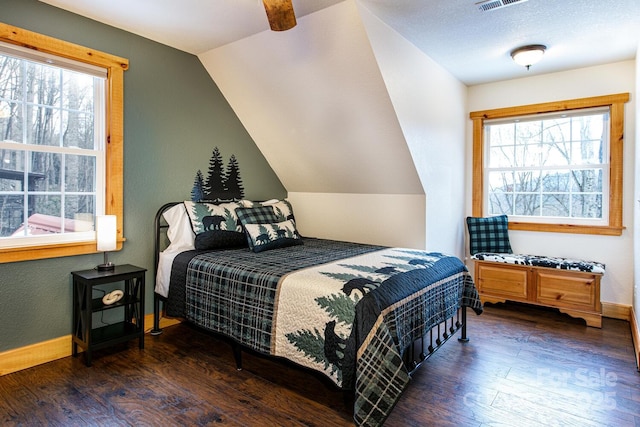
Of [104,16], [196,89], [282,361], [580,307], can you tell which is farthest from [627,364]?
[104,16]

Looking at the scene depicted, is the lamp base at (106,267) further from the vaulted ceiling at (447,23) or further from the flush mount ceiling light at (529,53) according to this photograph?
the flush mount ceiling light at (529,53)

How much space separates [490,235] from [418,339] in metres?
2.31

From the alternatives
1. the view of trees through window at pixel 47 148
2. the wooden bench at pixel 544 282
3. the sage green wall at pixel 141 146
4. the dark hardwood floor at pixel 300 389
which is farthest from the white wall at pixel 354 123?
the dark hardwood floor at pixel 300 389

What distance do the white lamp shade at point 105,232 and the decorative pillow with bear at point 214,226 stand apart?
61 centimetres

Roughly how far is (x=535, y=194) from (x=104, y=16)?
14.3 ft

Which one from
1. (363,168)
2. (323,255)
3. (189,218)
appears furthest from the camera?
(363,168)

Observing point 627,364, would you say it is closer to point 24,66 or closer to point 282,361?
point 282,361

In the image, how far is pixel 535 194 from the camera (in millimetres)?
4293

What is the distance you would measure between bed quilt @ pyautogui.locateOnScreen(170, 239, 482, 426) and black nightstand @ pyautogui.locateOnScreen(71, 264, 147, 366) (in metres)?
0.39

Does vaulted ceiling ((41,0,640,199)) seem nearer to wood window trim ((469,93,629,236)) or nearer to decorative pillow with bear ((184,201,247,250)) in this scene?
wood window trim ((469,93,629,236))

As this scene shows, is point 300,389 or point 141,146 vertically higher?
point 141,146

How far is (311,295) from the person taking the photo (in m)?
2.12

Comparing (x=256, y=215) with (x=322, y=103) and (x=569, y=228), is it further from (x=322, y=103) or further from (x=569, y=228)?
(x=569, y=228)

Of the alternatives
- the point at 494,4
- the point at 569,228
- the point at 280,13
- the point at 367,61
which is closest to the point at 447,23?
the point at 494,4
